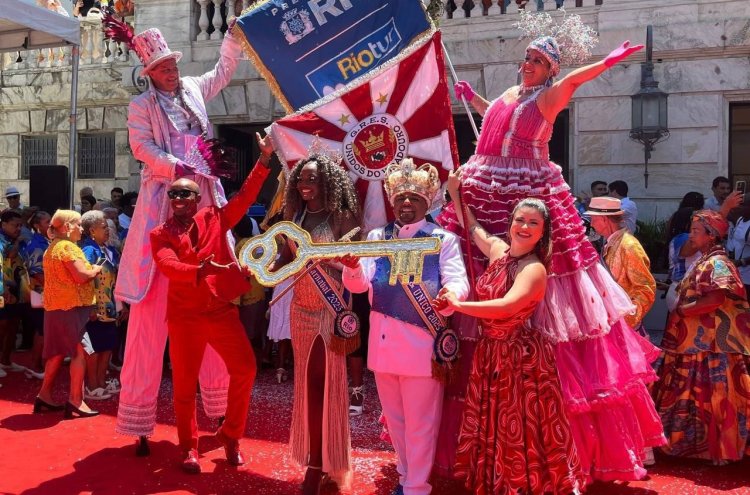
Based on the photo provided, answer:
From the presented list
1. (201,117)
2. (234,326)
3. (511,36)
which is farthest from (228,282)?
(511,36)

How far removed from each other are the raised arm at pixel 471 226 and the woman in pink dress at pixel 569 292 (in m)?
0.08

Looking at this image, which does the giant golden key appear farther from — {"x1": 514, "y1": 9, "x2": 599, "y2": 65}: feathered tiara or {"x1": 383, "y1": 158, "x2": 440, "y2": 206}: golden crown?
{"x1": 514, "y1": 9, "x2": 599, "y2": 65}: feathered tiara

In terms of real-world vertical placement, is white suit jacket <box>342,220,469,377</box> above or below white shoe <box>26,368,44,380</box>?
above

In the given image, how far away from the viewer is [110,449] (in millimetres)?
5016

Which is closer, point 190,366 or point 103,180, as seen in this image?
point 190,366

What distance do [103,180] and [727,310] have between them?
36.9 ft

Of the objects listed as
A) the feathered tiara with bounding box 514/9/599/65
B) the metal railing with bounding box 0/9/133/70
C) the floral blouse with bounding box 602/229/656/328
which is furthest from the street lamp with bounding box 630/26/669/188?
the metal railing with bounding box 0/9/133/70

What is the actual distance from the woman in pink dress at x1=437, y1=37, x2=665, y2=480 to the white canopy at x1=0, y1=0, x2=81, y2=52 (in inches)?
252

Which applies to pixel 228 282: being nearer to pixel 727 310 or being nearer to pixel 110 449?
pixel 110 449

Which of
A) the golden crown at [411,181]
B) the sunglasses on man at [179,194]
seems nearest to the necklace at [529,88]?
the golden crown at [411,181]

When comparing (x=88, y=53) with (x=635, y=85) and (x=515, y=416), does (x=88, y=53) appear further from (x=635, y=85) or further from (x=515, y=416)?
(x=515, y=416)

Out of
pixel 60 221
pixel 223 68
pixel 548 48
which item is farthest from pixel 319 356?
pixel 60 221

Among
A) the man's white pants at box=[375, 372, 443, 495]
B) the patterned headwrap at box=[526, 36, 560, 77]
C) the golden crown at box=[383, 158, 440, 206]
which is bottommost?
the man's white pants at box=[375, 372, 443, 495]

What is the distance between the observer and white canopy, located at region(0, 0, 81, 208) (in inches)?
337
